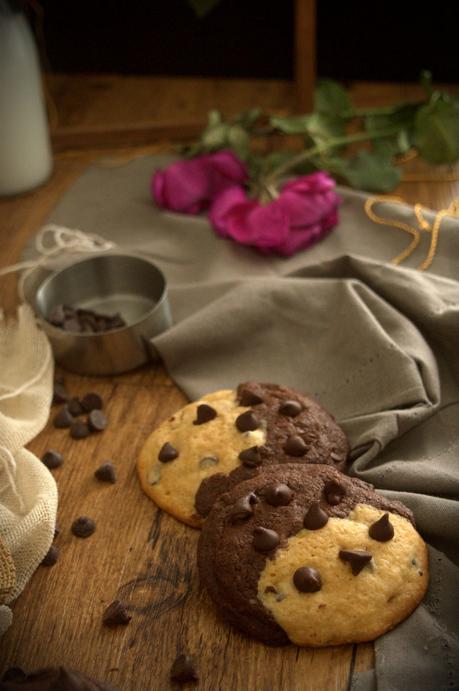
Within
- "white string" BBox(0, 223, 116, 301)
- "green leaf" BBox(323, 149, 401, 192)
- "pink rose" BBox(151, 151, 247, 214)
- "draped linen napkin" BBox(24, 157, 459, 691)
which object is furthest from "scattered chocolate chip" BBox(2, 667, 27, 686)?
"green leaf" BBox(323, 149, 401, 192)

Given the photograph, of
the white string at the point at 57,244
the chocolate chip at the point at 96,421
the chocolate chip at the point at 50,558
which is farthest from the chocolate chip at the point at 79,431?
the white string at the point at 57,244

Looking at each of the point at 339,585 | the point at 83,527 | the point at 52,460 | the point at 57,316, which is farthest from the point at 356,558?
the point at 57,316

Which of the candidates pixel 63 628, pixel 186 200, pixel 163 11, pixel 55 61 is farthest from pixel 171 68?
pixel 63 628

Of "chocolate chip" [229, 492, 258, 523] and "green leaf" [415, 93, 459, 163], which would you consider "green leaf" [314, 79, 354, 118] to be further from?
"chocolate chip" [229, 492, 258, 523]

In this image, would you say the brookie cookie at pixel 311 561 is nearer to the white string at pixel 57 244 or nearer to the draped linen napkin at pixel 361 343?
the draped linen napkin at pixel 361 343

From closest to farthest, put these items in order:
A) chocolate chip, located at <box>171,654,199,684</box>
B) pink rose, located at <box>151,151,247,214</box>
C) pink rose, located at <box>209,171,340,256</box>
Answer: chocolate chip, located at <box>171,654,199,684</box> < pink rose, located at <box>209,171,340,256</box> < pink rose, located at <box>151,151,247,214</box>

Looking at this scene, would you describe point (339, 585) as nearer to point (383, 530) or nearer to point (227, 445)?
point (383, 530)

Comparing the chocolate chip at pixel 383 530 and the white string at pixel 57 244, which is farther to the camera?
the white string at pixel 57 244

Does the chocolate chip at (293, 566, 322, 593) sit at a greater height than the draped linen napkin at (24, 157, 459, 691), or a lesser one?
greater
